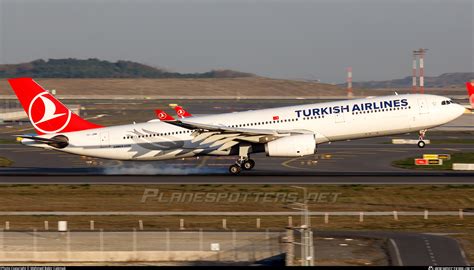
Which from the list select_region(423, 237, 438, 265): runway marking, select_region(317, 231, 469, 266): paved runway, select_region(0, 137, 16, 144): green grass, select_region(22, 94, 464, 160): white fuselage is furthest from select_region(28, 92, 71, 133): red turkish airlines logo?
select_region(0, 137, 16, 144): green grass

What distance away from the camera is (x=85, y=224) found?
44.9 m

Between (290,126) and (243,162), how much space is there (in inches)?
200

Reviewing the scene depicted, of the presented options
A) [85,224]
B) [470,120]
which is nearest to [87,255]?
[85,224]

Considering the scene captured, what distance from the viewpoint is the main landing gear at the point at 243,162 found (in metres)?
63.5

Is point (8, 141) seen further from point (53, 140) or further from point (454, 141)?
point (454, 141)

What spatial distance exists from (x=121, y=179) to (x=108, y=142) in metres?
3.51

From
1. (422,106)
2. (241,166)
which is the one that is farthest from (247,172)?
(422,106)

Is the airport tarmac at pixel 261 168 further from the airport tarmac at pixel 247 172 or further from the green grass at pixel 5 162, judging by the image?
the green grass at pixel 5 162

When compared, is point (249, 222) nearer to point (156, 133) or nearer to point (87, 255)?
point (87, 255)

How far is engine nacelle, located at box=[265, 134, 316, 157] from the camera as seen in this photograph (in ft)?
198

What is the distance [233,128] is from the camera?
62250 millimetres

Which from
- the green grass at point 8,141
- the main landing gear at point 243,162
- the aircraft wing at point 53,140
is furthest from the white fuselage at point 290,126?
the green grass at point 8,141

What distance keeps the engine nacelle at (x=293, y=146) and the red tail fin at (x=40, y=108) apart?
54.2 feet

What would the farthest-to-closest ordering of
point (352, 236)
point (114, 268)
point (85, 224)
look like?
point (85, 224)
point (352, 236)
point (114, 268)
